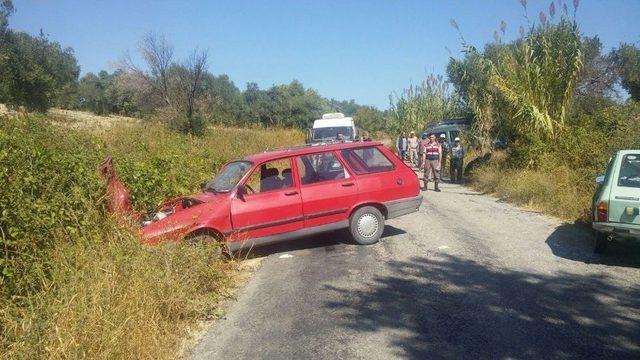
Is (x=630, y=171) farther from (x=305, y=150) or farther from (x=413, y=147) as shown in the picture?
(x=413, y=147)

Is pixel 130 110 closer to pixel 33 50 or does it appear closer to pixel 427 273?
pixel 33 50

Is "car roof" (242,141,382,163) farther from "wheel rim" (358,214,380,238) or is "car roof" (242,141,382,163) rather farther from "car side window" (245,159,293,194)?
"wheel rim" (358,214,380,238)

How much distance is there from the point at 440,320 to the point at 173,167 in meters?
7.16

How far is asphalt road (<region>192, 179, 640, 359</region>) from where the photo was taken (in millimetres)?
3889

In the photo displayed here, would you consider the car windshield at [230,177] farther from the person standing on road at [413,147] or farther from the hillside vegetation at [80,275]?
the person standing on road at [413,147]

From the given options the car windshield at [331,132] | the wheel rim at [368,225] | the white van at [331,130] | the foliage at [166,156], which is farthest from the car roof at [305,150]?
the car windshield at [331,132]

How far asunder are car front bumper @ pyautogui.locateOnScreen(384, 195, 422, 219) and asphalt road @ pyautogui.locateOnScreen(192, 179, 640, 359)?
0.48m

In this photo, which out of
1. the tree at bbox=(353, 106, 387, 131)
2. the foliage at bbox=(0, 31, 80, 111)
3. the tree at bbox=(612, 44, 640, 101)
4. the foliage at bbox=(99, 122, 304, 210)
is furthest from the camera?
the tree at bbox=(353, 106, 387, 131)

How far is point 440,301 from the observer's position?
15.9ft

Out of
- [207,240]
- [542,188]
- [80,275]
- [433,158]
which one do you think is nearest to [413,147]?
[433,158]

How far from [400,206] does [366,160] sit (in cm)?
96

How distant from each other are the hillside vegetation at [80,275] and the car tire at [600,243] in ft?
16.8

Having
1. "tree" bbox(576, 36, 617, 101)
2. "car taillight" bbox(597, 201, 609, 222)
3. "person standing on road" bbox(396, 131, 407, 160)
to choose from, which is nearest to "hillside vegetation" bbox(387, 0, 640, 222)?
"car taillight" bbox(597, 201, 609, 222)

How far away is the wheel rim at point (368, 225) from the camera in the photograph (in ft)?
23.9
